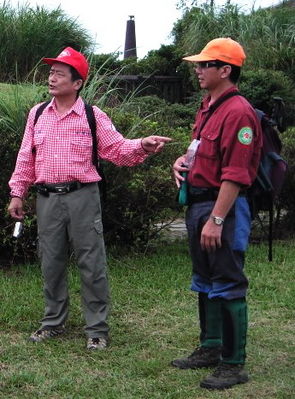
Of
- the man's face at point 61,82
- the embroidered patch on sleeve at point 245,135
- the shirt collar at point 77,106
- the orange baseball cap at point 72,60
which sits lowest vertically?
the embroidered patch on sleeve at point 245,135

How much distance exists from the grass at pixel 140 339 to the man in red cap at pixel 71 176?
0.27m

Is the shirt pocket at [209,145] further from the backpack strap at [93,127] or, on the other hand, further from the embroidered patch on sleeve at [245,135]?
the backpack strap at [93,127]

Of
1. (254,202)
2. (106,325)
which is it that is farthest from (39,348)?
(254,202)

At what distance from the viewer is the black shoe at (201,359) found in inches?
185

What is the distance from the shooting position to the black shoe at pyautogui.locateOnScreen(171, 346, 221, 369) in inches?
185

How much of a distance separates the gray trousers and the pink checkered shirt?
0.13 m

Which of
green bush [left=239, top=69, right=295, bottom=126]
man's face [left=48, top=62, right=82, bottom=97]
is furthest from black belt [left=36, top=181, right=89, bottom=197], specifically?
green bush [left=239, top=69, right=295, bottom=126]

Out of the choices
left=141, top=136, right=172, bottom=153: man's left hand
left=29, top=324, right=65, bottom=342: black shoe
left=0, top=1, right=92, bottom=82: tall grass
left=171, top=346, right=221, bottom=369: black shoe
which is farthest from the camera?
left=0, top=1, right=92, bottom=82: tall grass

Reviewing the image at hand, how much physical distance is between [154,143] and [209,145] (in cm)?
65

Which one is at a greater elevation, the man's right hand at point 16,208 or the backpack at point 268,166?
the backpack at point 268,166

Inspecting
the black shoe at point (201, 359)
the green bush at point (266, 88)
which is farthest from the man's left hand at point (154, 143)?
the green bush at point (266, 88)

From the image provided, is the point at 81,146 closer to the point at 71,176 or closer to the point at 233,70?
the point at 71,176

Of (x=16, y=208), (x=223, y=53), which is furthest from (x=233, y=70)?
(x=16, y=208)

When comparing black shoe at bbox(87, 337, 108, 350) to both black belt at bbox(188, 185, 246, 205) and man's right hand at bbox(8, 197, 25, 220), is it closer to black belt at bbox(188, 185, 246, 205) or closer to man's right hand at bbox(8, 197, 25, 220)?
man's right hand at bbox(8, 197, 25, 220)
